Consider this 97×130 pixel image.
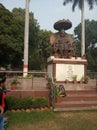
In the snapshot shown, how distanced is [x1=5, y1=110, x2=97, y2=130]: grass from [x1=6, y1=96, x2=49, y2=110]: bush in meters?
0.54

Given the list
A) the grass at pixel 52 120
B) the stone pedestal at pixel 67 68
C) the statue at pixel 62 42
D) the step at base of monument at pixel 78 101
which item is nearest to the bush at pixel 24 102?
the grass at pixel 52 120

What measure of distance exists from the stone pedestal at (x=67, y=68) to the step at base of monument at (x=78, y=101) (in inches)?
197

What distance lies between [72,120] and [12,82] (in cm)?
461

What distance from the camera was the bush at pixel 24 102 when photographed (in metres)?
10.5

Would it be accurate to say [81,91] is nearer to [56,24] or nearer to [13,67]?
[56,24]

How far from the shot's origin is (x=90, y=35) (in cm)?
5566

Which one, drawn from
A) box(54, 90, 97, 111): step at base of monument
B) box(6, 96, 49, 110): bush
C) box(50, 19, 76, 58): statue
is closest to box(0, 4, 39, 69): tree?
box(50, 19, 76, 58): statue

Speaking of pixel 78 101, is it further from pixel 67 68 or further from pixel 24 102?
pixel 67 68

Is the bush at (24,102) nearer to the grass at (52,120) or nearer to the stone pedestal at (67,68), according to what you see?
the grass at (52,120)

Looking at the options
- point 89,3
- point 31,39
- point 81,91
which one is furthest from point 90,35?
point 81,91

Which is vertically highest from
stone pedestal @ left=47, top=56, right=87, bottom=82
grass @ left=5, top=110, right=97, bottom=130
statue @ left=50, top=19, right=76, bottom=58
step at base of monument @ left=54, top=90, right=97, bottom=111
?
statue @ left=50, top=19, right=76, bottom=58

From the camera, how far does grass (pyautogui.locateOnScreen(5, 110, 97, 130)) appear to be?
8.09 meters

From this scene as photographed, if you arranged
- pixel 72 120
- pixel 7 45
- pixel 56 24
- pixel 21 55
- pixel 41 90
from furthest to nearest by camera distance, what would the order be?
pixel 21 55 → pixel 7 45 → pixel 56 24 → pixel 41 90 → pixel 72 120

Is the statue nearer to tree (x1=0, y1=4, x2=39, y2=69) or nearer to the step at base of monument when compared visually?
the step at base of monument
